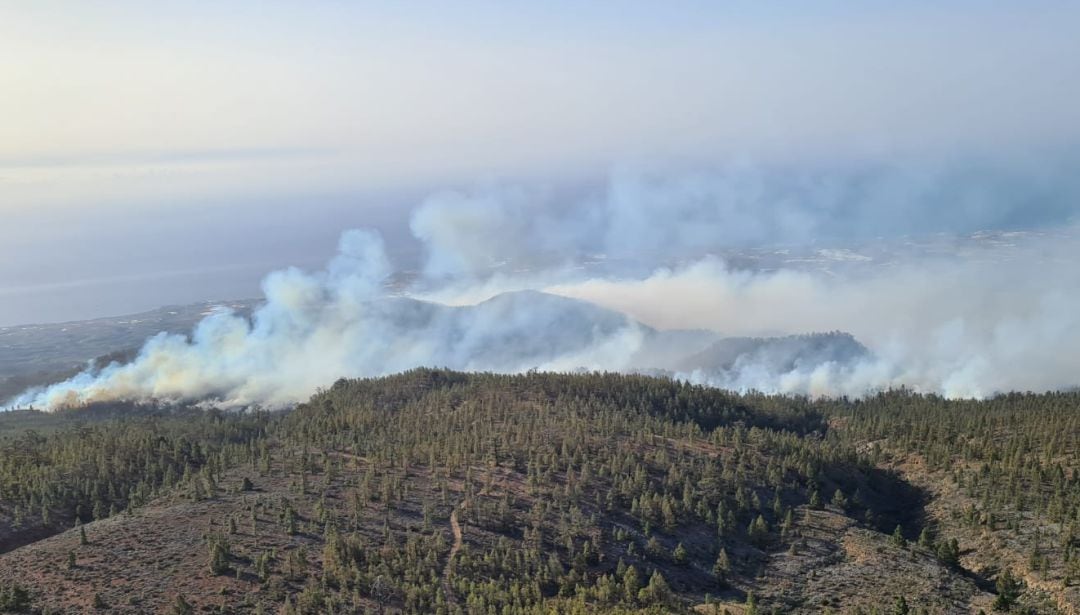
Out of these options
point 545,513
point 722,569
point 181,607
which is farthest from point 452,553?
point 722,569

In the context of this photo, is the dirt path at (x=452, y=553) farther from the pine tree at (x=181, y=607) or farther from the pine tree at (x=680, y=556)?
the pine tree at (x=680, y=556)

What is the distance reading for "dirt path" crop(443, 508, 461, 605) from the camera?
7912 centimetres

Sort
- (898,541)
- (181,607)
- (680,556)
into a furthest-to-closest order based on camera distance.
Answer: (898,541) → (680,556) → (181,607)

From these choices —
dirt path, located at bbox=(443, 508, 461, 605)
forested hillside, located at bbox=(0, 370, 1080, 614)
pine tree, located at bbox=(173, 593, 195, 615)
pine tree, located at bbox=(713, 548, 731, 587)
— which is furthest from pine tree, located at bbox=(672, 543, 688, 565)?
pine tree, located at bbox=(173, 593, 195, 615)

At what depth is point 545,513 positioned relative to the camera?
100 m

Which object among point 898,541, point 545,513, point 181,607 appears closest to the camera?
point 181,607

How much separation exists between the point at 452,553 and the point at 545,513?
15370 millimetres

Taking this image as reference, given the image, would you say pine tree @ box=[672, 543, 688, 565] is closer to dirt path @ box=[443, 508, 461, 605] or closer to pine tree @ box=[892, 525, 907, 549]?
dirt path @ box=[443, 508, 461, 605]

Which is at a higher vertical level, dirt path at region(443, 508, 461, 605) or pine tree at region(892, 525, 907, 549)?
dirt path at region(443, 508, 461, 605)

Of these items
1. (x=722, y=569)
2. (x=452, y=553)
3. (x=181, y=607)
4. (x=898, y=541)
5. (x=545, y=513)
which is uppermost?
(x=545, y=513)

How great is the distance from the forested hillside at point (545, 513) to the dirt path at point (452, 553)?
0.40m

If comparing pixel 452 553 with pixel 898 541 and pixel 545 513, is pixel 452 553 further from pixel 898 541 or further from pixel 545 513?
pixel 898 541

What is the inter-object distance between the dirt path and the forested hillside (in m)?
0.40

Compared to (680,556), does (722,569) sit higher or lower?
lower
